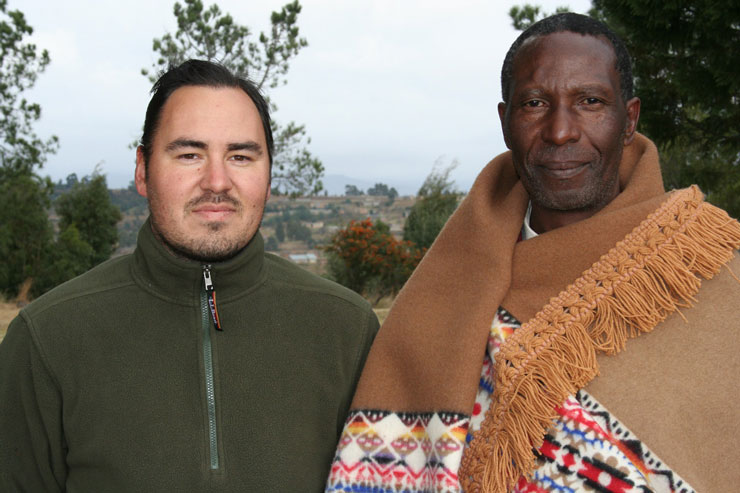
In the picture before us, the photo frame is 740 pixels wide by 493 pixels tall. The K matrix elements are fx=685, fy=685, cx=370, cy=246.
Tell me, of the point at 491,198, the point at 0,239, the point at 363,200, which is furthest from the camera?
the point at 363,200

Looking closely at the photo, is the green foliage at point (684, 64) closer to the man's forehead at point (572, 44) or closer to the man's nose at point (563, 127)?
the man's forehead at point (572, 44)

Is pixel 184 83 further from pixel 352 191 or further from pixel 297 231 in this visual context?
pixel 352 191

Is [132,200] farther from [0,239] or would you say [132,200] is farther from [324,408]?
[324,408]

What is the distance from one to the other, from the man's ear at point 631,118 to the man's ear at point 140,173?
5.00ft

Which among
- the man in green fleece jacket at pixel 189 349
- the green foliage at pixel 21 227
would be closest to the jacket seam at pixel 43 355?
the man in green fleece jacket at pixel 189 349

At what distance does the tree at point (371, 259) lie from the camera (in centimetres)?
1295

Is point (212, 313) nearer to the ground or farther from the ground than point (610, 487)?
farther from the ground

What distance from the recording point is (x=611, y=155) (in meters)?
2.02

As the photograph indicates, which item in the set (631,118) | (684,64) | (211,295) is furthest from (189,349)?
(684,64)

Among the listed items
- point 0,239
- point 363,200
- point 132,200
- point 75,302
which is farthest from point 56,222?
point 363,200

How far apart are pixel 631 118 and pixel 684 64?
160 inches

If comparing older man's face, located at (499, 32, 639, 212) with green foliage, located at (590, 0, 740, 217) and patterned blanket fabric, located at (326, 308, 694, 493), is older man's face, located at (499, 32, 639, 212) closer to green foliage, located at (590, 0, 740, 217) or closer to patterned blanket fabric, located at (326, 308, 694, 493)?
patterned blanket fabric, located at (326, 308, 694, 493)

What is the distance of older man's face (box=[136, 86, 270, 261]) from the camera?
6.77ft

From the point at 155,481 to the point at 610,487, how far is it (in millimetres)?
1204
